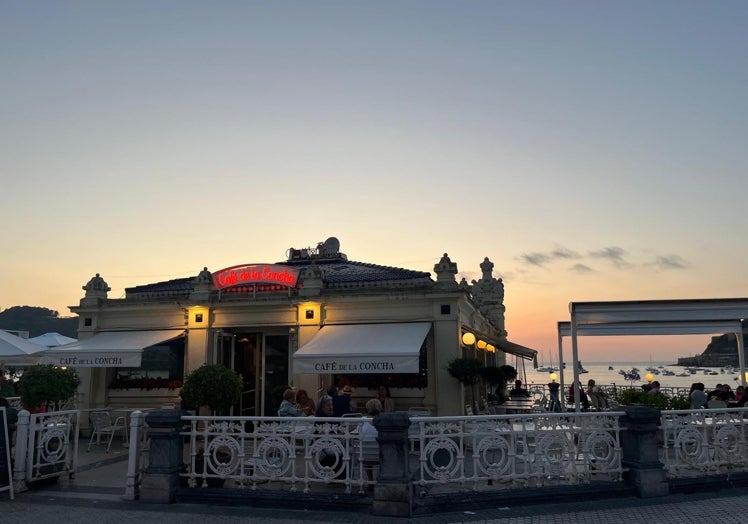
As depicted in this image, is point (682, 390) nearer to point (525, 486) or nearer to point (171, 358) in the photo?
point (525, 486)

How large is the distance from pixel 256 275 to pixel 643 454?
Answer: 32.7 feet

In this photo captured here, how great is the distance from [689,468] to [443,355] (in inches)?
229

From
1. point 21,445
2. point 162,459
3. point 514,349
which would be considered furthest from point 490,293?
point 21,445

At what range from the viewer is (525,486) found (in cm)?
789

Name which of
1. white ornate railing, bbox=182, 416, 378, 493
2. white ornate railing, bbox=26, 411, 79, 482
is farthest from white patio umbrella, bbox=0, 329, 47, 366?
white ornate railing, bbox=182, 416, 378, 493

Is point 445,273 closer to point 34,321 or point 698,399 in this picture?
point 698,399

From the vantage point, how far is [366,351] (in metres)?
12.2

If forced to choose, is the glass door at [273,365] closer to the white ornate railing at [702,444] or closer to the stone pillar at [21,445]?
the stone pillar at [21,445]

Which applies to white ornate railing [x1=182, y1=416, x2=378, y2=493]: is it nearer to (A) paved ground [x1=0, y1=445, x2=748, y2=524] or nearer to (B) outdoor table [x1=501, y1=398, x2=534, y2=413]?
(A) paved ground [x1=0, y1=445, x2=748, y2=524]

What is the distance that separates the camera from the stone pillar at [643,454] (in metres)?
7.82

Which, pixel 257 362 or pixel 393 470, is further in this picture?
pixel 257 362

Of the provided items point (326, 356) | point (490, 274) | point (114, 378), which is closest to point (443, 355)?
point (326, 356)

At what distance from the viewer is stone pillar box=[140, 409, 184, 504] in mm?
8055

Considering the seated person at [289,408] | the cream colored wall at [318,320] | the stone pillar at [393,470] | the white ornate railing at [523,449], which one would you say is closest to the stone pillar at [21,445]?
→ the seated person at [289,408]
